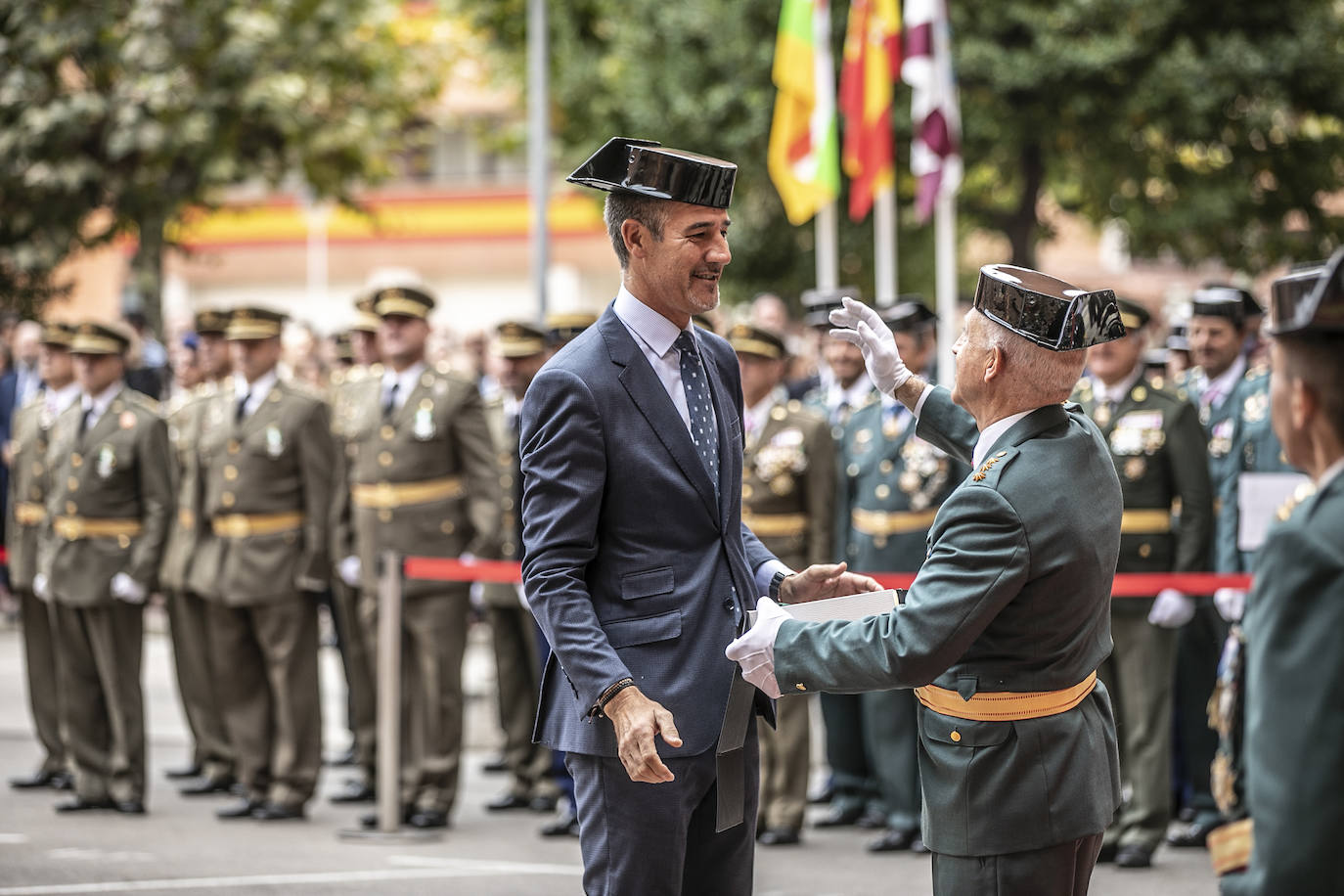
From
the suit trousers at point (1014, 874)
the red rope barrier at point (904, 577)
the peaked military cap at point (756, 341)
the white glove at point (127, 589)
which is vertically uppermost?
the peaked military cap at point (756, 341)

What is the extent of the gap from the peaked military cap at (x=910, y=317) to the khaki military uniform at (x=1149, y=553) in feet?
2.86

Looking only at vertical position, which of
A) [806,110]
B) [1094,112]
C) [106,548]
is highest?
[1094,112]

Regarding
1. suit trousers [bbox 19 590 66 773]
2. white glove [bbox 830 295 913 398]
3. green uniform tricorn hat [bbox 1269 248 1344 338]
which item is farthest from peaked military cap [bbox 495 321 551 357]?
green uniform tricorn hat [bbox 1269 248 1344 338]

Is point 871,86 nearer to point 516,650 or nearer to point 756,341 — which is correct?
point 756,341

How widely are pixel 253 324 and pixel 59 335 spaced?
Result: 43.6 inches

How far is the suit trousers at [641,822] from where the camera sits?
3662mm

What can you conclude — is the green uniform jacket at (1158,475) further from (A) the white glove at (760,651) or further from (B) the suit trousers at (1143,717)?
(A) the white glove at (760,651)

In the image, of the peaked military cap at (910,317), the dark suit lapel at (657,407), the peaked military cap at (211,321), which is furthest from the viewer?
the peaked military cap at (211,321)

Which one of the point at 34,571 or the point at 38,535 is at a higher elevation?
the point at 38,535

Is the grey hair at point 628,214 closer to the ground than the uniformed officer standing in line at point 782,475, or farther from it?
farther from it

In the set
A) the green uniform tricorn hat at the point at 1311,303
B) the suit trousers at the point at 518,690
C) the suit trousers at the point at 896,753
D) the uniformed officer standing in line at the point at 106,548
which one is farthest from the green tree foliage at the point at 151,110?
the green uniform tricorn hat at the point at 1311,303

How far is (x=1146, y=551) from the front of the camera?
7.43 metres

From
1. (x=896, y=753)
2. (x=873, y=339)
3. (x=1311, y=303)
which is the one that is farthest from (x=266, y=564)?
(x=1311, y=303)

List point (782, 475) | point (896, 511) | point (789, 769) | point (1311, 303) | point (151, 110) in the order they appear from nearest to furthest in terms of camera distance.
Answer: point (1311, 303) < point (789, 769) < point (896, 511) < point (782, 475) < point (151, 110)
